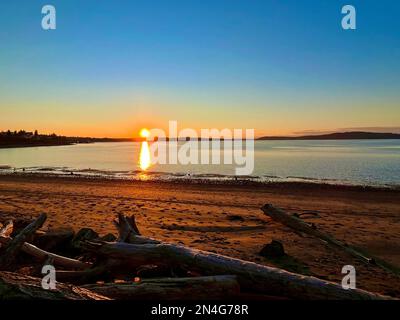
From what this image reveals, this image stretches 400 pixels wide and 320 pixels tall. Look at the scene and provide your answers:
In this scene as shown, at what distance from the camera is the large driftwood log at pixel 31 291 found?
418cm

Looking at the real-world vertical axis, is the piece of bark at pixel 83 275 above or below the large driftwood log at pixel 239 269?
below

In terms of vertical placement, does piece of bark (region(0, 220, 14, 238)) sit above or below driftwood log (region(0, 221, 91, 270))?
above

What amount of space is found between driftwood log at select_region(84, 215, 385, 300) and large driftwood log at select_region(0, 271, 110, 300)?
1726 millimetres

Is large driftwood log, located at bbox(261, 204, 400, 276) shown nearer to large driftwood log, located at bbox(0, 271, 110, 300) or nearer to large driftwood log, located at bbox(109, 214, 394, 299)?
large driftwood log, located at bbox(109, 214, 394, 299)

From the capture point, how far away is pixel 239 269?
5488 mm

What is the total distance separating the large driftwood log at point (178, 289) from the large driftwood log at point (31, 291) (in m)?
0.55

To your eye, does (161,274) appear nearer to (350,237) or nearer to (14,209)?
(350,237)

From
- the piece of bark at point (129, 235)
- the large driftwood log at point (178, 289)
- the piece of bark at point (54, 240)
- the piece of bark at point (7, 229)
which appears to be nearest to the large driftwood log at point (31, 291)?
the large driftwood log at point (178, 289)

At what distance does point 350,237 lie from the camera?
35.8 feet

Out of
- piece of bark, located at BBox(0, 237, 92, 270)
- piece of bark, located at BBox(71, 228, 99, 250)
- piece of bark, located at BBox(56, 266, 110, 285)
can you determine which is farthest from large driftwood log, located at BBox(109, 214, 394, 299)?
piece of bark, located at BBox(71, 228, 99, 250)

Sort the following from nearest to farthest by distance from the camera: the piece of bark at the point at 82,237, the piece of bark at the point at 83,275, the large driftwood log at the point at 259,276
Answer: the large driftwood log at the point at 259,276 < the piece of bark at the point at 83,275 < the piece of bark at the point at 82,237

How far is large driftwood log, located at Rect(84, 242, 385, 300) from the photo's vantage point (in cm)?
504

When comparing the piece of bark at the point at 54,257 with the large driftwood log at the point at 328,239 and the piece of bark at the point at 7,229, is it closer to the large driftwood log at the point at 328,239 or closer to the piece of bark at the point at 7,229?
the piece of bark at the point at 7,229
